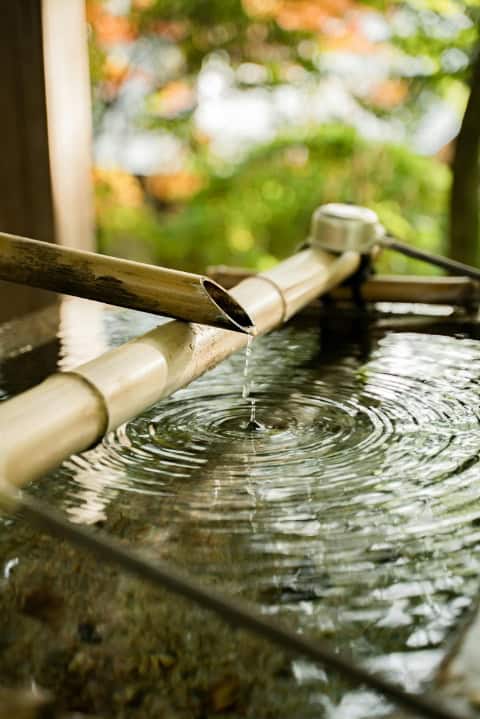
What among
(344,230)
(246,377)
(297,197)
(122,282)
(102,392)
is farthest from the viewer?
(297,197)

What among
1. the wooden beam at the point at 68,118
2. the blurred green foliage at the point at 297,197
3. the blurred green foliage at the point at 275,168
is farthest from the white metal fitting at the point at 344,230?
the blurred green foliage at the point at 297,197

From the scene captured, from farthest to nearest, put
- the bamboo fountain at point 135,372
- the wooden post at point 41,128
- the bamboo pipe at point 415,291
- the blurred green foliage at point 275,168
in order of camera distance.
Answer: the blurred green foliage at point 275,168 < the wooden post at point 41,128 < the bamboo pipe at point 415,291 < the bamboo fountain at point 135,372

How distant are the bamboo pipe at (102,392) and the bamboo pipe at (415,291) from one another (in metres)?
1.18

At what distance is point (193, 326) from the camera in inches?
94.0

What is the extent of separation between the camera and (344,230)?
11.8ft

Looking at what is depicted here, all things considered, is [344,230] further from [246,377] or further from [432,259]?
[246,377]

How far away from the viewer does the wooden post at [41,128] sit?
434 cm

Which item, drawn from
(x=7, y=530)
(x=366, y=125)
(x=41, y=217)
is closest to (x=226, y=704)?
(x=7, y=530)

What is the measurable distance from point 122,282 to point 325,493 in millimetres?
826

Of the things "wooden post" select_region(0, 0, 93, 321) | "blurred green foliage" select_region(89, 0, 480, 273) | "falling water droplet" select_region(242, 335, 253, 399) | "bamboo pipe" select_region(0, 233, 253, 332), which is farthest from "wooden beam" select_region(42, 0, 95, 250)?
"blurred green foliage" select_region(89, 0, 480, 273)

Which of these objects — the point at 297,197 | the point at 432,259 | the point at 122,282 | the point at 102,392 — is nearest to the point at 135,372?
the point at 102,392

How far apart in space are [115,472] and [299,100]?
856cm

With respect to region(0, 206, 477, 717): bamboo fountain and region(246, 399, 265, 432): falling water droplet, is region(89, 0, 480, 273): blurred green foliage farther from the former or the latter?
region(246, 399, 265, 432): falling water droplet

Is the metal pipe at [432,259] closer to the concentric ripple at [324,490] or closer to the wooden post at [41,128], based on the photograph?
the concentric ripple at [324,490]
